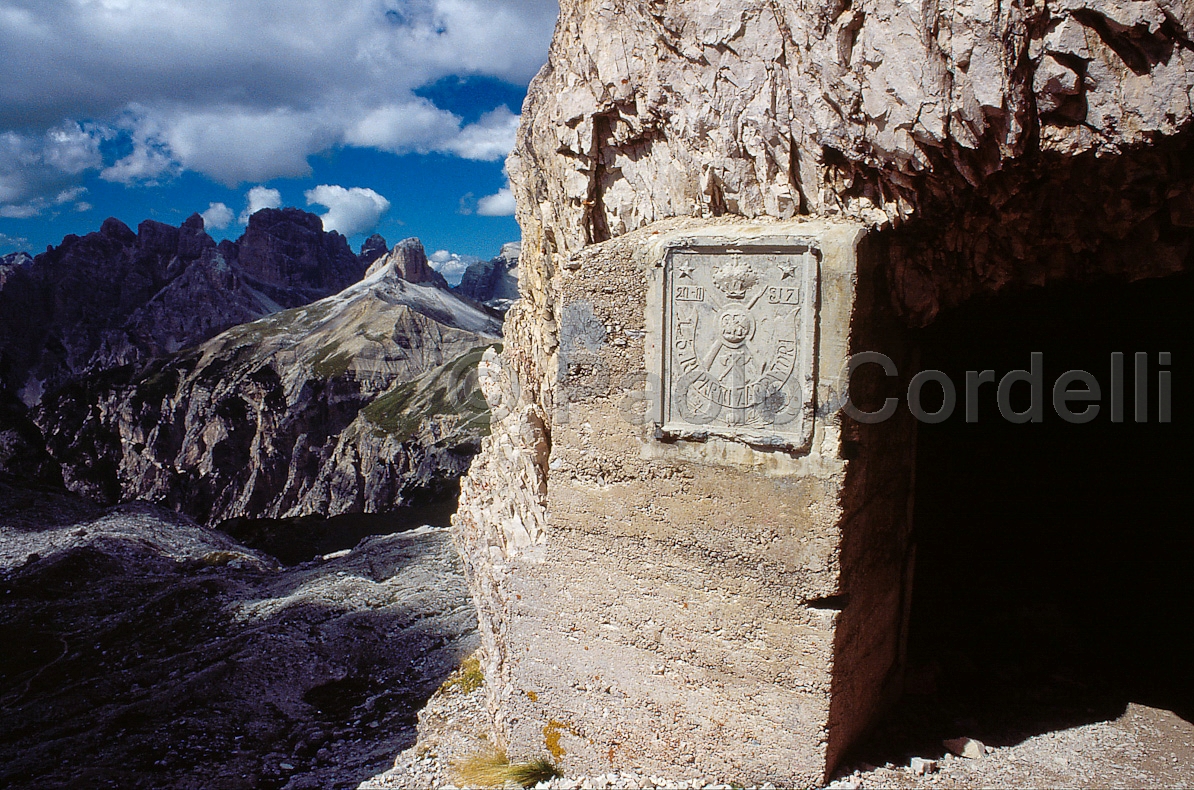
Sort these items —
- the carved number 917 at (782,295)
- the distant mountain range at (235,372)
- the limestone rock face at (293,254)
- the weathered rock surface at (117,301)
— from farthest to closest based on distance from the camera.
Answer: the limestone rock face at (293,254) < the weathered rock surface at (117,301) < the distant mountain range at (235,372) < the carved number 917 at (782,295)

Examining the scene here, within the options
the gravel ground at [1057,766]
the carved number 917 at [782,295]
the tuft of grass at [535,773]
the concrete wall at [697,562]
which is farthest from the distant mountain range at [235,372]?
the carved number 917 at [782,295]

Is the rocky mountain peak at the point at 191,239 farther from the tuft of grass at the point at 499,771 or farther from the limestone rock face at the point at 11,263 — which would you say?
the tuft of grass at the point at 499,771

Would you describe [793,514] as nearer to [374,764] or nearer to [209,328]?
[374,764]

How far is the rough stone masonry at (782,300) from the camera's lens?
4086mm

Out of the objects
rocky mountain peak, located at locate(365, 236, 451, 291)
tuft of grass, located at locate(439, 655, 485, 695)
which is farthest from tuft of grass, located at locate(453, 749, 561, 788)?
rocky mountain peak, located at locate(365, 236, 451, 291)

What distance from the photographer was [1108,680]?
6215 millimetres

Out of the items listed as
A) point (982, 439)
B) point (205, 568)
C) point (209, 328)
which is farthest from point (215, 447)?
point (982, 439)

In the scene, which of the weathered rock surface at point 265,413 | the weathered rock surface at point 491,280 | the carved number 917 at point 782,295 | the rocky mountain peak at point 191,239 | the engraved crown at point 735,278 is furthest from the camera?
the weathered rock surface at point 491,280

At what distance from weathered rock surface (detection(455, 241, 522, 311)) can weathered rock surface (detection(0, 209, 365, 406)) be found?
91.4 ft

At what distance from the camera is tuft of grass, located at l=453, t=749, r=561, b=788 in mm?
5707

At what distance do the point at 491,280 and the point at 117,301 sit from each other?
47541mm

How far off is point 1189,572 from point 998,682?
2.62m

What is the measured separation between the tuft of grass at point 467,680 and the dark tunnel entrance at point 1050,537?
15.7 ft

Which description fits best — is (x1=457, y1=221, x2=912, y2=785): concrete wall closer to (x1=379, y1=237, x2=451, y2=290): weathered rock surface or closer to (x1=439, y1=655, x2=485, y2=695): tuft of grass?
(x1=439, y1=655, x2=485, y2=695): tuft of grass
